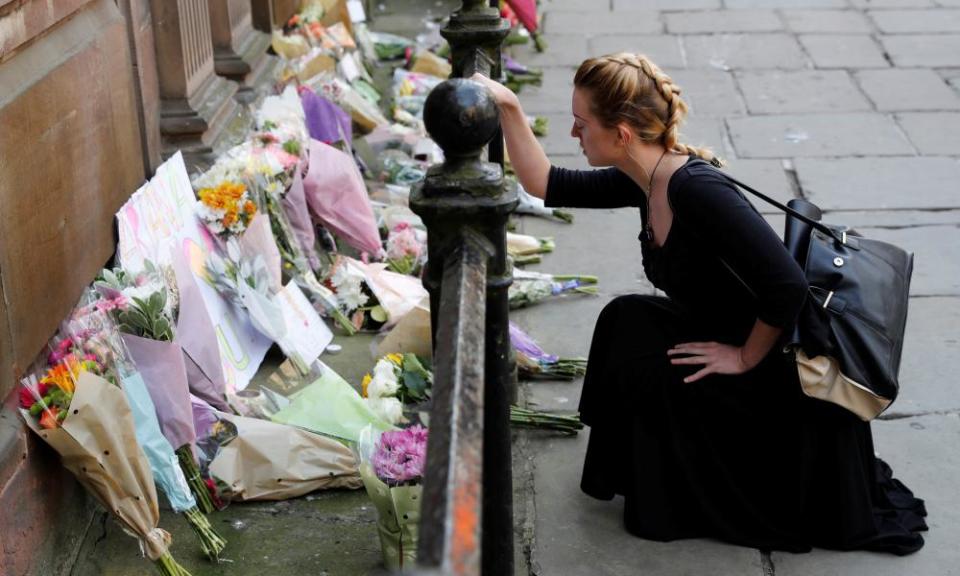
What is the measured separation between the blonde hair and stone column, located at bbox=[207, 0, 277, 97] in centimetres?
287

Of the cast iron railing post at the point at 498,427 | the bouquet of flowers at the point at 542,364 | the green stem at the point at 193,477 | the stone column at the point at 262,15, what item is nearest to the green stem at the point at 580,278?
the bouquet of flowers at the point at 542,364

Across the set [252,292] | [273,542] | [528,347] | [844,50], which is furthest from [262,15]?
[844,50]

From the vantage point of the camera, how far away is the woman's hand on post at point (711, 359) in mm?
2900

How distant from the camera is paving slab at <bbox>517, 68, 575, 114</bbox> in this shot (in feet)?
23.3

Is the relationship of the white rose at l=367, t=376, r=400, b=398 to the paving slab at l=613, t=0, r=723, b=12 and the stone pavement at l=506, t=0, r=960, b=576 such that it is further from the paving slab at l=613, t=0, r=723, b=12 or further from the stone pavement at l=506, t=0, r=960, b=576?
the paving slab at l=613, t=0, r=723, b=12

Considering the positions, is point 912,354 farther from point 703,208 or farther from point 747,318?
point 703,208

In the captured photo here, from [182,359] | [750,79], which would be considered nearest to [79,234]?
[182,359]

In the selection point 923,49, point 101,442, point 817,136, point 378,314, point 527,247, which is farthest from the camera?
point 923,49

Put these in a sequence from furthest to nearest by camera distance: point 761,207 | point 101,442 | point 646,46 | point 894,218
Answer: point 646,46 → point 761,207 → point 894,218 → point 101,442

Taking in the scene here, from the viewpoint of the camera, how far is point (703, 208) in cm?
272

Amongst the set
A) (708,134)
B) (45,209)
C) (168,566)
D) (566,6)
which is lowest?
(566,6)

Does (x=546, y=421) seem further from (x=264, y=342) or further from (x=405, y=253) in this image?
(x=405, y=253)

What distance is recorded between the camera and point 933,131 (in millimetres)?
6445

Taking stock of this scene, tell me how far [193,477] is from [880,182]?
12.9 feet
